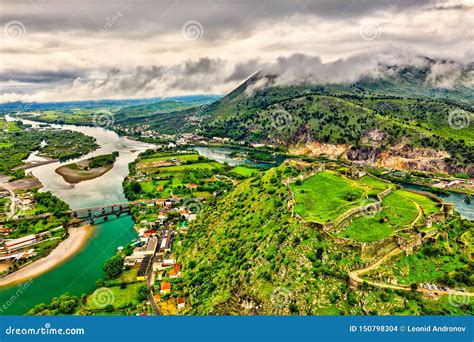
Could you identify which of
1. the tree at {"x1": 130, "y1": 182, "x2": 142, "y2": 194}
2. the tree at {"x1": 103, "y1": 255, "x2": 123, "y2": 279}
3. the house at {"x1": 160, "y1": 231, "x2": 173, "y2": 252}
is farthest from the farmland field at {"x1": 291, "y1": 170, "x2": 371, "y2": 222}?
the tree at {"x1": 130, "y1": 182, "x2": 142, "y2": 194}

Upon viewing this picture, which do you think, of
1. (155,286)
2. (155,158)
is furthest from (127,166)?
(155,286)

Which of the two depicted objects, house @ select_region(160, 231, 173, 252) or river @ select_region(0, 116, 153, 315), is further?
house @ select_region(160, 231, 173, 252)

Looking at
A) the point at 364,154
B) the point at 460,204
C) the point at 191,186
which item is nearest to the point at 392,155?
the point at 364,154

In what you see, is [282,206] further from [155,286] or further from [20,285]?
[20,285]

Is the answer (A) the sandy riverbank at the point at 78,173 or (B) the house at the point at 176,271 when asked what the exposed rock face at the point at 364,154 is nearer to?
(A) the sandy riverbank at the point at 78,173

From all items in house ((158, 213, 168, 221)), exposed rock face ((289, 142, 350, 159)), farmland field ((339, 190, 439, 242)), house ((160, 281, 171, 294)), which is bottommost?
exposed rock face ((289, 142, 350, 159))

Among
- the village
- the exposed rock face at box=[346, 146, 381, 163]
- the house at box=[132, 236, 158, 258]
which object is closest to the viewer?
the village

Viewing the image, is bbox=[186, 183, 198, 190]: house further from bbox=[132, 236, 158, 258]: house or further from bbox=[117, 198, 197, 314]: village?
bbox=[132, 236, 158, 258]: house

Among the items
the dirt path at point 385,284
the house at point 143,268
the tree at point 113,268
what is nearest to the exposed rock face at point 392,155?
the dirt path at point 385,284
